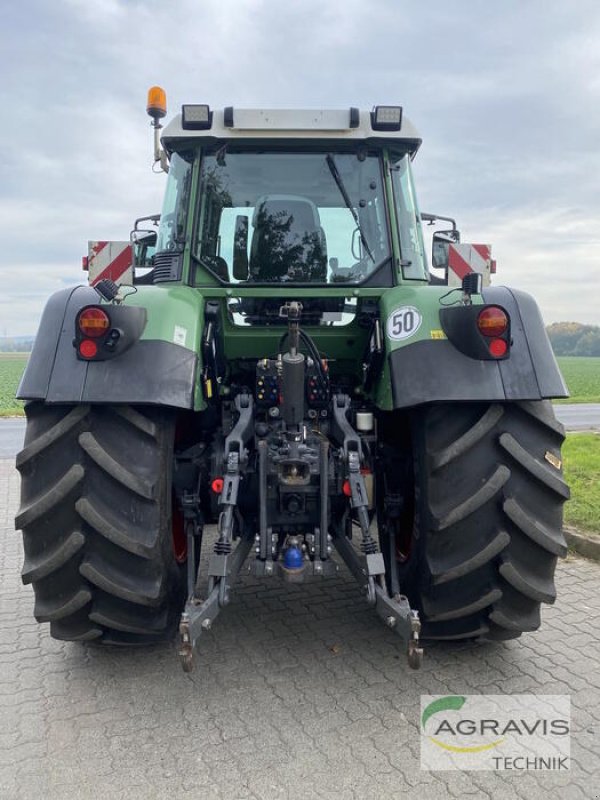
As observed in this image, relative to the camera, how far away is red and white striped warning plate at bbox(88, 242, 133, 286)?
560 cm

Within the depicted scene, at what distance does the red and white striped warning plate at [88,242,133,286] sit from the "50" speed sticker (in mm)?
3279

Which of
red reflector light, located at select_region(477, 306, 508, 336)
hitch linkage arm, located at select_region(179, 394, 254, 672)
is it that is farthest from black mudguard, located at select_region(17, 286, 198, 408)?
red reflector light, located at select_region(477, 306, 508, 336)

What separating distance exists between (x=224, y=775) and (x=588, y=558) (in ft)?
11.2

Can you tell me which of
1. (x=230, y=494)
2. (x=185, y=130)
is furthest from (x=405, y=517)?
(x=185, y=130)

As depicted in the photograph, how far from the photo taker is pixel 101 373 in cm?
268

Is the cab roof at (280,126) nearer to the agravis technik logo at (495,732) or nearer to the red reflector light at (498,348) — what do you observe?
the red reflector light at (498,348)

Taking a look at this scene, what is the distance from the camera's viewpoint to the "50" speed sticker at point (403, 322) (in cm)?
293

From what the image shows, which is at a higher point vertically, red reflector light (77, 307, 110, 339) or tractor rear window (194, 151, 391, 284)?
tractor rear window (194, 151, 391, 284)

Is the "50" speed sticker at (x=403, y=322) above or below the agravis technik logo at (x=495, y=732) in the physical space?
above

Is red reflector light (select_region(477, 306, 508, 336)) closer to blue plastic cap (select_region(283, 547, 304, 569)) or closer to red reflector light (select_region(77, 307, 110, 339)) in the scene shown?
blue plastic cap (select_region(283, 547, 304, 569))

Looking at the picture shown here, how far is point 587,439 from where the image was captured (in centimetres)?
946

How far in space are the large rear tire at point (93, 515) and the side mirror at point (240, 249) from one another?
1.14 meters

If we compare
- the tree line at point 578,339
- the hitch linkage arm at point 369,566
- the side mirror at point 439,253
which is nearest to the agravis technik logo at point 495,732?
the hitch linkage arm at point 369,566

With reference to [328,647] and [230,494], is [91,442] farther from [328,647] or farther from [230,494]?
[328,647]
